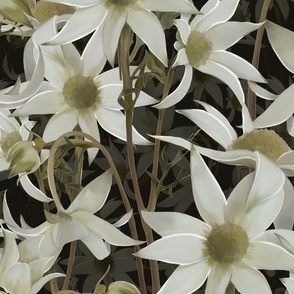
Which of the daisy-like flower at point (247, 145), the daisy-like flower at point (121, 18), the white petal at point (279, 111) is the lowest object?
the daisy-like flower at point (247, 145)

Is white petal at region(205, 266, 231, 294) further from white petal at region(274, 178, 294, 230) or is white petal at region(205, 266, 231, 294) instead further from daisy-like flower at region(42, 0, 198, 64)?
daisy-like flower at region(42, 0, 198, 64)

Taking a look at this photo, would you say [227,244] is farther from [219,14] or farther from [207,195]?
[219,14]

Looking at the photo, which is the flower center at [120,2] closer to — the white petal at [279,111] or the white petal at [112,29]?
the white petal at [112,29]

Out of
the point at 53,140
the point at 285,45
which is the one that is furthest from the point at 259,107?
the point at 53,140

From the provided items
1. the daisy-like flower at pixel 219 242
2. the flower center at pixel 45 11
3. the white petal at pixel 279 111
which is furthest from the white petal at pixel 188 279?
the flower center at pixel 45 11

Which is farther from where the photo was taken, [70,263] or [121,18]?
[70,263]

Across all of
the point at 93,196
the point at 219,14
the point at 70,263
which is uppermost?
the point at 219,14

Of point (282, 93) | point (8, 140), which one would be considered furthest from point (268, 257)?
point (8, 140)

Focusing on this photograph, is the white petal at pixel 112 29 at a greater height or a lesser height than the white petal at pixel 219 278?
greater
